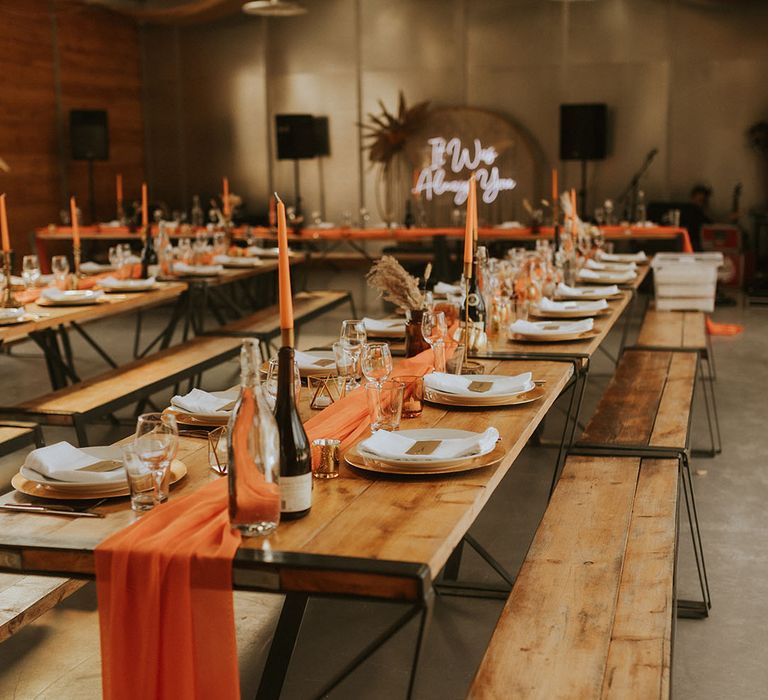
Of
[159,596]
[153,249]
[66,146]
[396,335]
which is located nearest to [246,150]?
[66,146]

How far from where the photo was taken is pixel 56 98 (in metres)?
12.0

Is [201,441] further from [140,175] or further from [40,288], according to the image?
[140,175]

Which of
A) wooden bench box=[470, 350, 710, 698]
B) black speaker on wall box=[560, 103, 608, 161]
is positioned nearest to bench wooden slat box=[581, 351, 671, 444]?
wooden bench box=[470, 350, 710, 698]

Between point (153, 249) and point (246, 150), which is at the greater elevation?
point (246, 150)

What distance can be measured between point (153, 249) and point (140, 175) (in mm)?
7502

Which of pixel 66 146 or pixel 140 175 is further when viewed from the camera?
pixel 140 175

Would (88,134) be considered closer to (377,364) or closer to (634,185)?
(634,185)

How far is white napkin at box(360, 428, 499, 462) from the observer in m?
2.04

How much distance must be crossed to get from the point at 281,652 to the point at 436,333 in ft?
→ 3.79

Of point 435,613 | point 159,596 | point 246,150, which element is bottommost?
point 435,613

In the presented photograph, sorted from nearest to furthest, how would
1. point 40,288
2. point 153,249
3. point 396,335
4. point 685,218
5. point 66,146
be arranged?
1. point 396,335
2. point 40,288
3. point 153,249
4. point 685,218
5. point 66,146

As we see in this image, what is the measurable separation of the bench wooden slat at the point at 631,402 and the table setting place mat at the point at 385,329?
78 centimetres

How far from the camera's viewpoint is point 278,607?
10.7 feet

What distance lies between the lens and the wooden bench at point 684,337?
5180 millimetres
